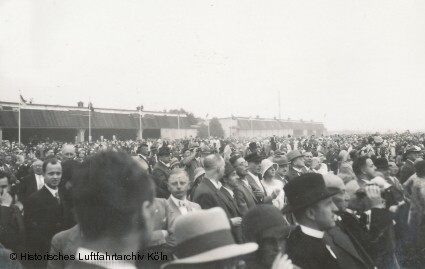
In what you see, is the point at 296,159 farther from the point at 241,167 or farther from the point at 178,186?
the point at 178,186

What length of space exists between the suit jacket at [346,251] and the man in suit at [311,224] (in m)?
0.10

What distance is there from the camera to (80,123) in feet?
158

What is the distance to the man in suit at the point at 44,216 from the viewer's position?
4.46 meters

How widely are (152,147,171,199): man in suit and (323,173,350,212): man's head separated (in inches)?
139

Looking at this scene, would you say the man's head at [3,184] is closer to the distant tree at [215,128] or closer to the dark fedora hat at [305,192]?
the dark fedora hat at [305,192]

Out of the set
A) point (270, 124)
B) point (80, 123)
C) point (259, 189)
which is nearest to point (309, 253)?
point (259, 189)

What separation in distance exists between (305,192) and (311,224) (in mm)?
237

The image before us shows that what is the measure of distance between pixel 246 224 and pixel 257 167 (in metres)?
4.46

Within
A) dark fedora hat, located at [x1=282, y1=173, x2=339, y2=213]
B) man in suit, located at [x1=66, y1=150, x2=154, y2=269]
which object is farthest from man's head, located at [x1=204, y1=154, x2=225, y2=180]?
man in suit, located at [x1=66, y1=150, x2=154, y2=269]

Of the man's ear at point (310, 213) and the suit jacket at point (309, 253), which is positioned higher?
the man's ear at point (310, 213)

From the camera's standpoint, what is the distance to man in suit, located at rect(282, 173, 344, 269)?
2842 millimetres

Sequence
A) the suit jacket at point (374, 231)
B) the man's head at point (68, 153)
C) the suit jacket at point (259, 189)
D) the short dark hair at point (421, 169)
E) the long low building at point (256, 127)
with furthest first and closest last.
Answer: the long low building at point (256, 127) → the man's head at point (68, 153) → the suit jacket at point (259, 189) → the short dark hair at point (421, 169) → the suit jacket at point (374, 231)

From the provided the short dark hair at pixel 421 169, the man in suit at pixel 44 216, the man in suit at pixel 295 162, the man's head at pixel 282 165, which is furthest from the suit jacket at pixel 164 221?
the short dark hair at pixel 421 169

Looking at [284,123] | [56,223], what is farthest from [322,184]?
[284,123]
